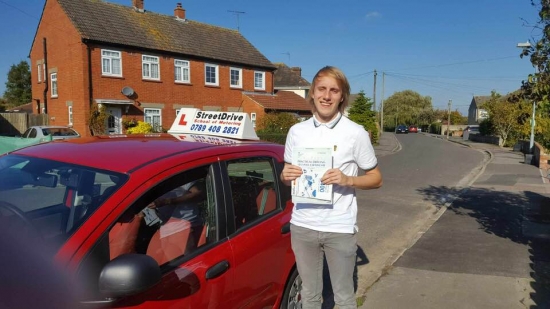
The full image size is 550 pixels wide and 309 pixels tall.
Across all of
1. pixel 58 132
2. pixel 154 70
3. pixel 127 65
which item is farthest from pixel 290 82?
pixel 58 132

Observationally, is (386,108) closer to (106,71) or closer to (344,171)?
(106,71)

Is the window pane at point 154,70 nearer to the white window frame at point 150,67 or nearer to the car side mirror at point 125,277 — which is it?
the white window frame at point 150,67

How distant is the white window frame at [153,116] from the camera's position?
74.3ft

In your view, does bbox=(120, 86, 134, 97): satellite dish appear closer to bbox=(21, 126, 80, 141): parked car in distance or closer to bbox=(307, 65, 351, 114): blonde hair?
bbox=(21, 126, 80, 141): parked car in distance

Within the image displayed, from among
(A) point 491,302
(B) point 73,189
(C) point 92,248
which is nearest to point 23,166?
(B) point 73,189

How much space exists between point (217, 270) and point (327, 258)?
72 centimetres

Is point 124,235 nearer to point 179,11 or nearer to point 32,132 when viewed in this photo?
point 32,132

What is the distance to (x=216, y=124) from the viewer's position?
371 cm

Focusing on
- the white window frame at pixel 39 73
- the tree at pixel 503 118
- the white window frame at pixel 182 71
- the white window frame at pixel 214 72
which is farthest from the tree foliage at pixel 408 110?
the white window frame at pixel 39 73

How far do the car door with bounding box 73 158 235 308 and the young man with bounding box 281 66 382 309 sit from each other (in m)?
0.47

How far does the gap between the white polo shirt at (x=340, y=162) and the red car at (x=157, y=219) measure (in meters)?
0.46

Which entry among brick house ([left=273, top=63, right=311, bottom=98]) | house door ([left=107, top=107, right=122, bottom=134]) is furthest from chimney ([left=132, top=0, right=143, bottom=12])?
brick house ([left=273, top=63, right=311, bottom=98])

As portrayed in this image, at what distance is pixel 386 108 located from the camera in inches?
3563

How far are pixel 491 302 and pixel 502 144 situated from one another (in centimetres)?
3178
